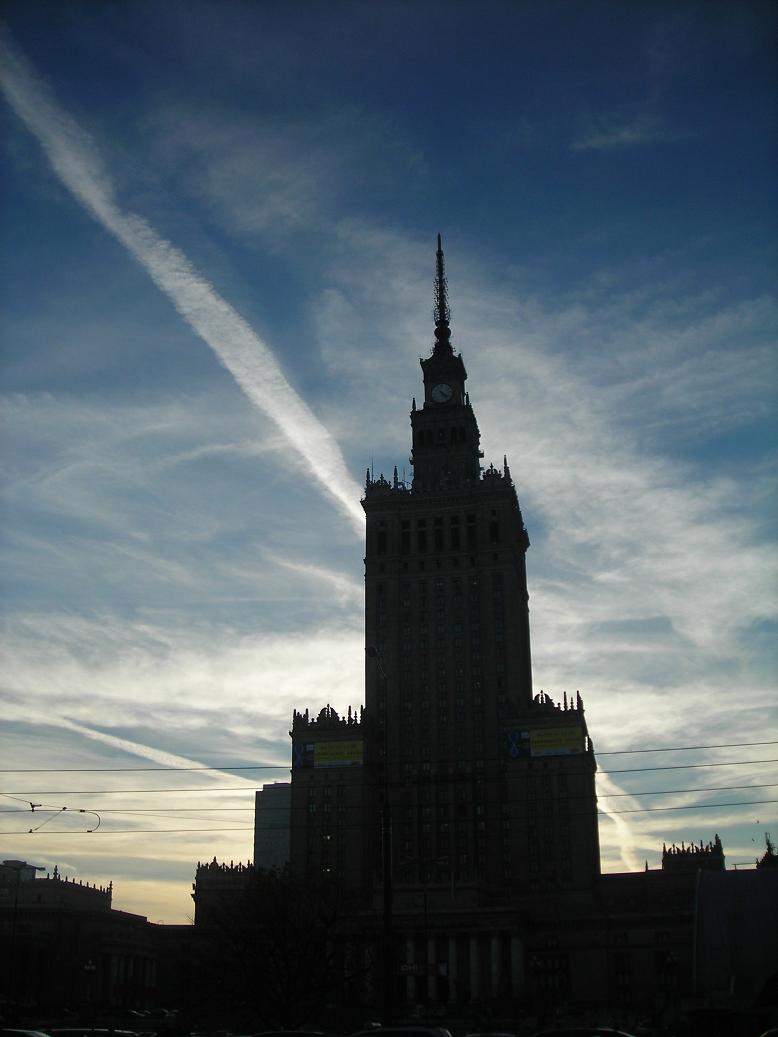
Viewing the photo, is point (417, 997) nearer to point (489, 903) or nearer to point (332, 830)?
point (489, 903)

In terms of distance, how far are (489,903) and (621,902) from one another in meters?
38.4

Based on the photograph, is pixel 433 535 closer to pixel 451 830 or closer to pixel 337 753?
pixel 337 753

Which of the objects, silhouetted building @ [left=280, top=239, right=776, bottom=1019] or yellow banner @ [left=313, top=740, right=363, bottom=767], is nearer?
silhouetted building @ [left=280, top=239, right=776, bottom=1019]

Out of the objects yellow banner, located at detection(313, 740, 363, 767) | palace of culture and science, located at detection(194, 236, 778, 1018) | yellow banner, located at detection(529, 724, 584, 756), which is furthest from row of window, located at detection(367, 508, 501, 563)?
yellow banner, located at detection(313, 740, 363, 767)

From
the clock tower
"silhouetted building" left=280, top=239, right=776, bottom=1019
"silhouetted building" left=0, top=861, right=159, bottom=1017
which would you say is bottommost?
"silhouetted building" left=0, top=861, right=159, bottom=1017

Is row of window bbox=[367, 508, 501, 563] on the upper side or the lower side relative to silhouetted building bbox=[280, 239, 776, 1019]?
upper

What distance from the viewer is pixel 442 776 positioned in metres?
166

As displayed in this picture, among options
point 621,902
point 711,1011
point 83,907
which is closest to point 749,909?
point 711,1011

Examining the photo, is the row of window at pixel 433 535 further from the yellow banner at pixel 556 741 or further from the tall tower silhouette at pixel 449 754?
the yellow banner at pixel 556 741

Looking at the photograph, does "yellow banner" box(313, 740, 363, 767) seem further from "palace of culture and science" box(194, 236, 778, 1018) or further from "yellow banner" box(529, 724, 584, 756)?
"yellow banner" box(529, 724, 584, 756)

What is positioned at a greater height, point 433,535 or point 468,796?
point 433,535

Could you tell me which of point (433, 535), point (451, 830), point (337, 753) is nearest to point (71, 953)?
point (337, 753)

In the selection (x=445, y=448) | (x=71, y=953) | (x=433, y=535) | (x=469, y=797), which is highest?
(x=445, y=448)

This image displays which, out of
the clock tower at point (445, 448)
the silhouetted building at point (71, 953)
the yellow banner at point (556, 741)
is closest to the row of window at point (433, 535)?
the clock tower at point (445, 448)
